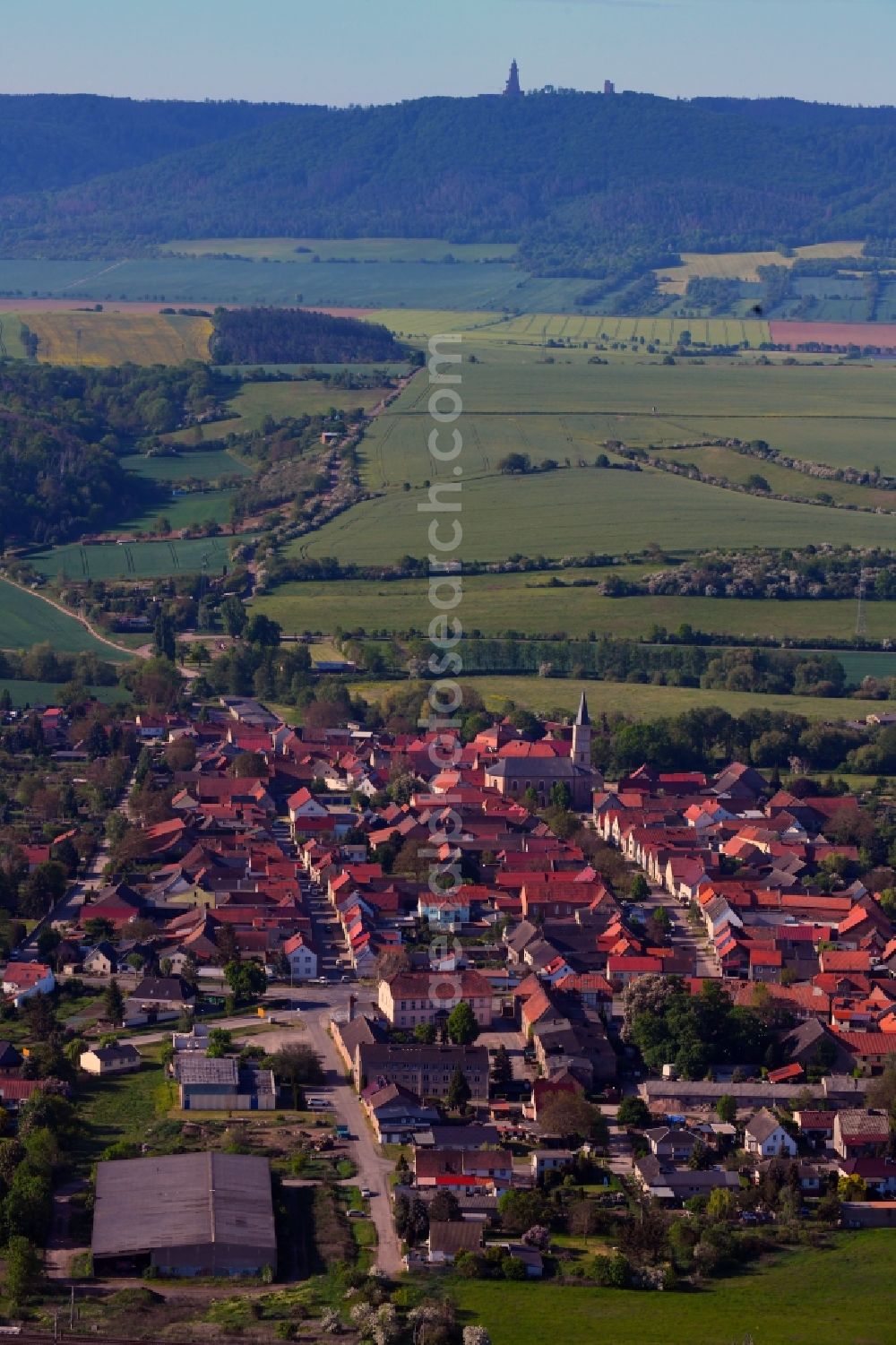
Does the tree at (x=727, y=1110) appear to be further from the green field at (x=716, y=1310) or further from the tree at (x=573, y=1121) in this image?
the green field at (x=716, y=1310)

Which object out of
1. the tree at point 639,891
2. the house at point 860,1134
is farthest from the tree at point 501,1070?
the tree at point 639,891

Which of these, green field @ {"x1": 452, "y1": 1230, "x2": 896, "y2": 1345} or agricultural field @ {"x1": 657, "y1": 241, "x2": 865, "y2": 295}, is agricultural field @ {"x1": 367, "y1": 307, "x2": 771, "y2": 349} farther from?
green field @ {"x1": 452, "y1": 1230, "x2": 896, "y2": 1345}

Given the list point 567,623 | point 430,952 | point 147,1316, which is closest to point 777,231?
point 567,623

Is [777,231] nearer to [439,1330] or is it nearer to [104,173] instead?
[104,173]

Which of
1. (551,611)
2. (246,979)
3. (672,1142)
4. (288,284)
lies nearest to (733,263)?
(288,284)

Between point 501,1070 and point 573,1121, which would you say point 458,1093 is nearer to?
point 501,1070

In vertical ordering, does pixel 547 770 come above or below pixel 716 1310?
above
